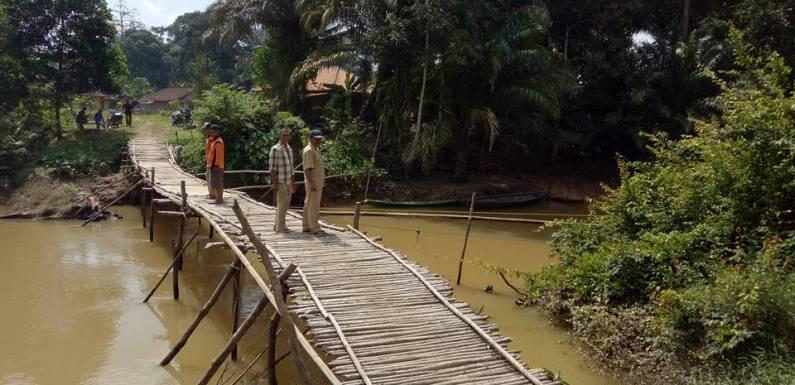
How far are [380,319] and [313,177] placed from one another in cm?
258

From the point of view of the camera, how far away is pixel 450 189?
1723cm

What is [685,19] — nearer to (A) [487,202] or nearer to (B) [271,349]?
(A) [487,202]

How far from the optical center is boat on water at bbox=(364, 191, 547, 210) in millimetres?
15800

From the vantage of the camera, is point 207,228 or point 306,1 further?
point 306,1

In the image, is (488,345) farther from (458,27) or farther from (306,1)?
(306,1)

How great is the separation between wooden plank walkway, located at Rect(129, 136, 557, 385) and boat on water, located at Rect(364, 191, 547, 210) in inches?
308

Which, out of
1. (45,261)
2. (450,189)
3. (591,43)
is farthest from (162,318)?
(591,43)

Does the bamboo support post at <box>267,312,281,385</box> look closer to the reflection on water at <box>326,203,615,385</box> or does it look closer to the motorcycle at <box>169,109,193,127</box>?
the reflection on water at <box>326,203,615,385</box>

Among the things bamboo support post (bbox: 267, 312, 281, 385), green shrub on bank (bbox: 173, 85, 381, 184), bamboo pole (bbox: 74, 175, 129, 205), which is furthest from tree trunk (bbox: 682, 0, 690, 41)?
bamboo pole (bbox: 74, 175, 129, 205)

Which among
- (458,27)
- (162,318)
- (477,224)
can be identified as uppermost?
(458,27)

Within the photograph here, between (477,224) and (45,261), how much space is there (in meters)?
9.85

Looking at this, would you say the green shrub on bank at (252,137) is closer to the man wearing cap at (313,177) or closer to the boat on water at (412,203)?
the boat on water at (412,203)

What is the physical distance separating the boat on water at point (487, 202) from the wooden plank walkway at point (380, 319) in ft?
25.7

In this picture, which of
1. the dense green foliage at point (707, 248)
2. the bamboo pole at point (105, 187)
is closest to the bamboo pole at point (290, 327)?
the dense green foliage at point (707, 248)
